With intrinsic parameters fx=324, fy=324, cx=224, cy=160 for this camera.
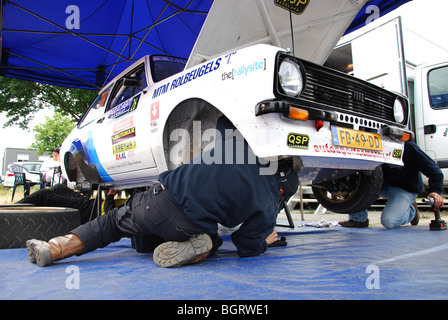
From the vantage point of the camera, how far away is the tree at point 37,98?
10492 millimetres

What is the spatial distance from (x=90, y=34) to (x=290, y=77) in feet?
14.6

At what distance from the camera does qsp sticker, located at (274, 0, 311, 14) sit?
2.77 m

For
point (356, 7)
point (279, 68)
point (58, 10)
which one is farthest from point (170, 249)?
point (58, 10)

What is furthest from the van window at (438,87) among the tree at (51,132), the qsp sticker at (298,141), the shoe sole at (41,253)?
the tree at (51,132)

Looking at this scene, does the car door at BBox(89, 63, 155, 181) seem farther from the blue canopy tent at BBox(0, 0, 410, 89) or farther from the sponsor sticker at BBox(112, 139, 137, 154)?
the blue canopy tent at BBox(0, 0, 410, 89)

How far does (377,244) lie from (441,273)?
0.92 m

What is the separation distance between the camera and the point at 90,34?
16.9 feet

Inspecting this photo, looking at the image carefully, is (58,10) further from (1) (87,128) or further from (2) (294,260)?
(2) (294,260)

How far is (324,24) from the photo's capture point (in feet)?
9.90

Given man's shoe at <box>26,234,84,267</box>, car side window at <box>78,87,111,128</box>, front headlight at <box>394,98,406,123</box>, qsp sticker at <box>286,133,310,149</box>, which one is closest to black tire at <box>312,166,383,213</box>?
front headlight at <box>394,98,406,123</box>

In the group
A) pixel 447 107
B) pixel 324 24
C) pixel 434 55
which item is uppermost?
pixel 434 55

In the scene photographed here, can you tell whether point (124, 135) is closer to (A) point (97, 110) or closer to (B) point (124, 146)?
(B) point (124, 146)

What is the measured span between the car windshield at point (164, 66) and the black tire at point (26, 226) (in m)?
1.46

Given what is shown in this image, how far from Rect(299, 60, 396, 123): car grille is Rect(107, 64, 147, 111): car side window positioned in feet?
5.53
